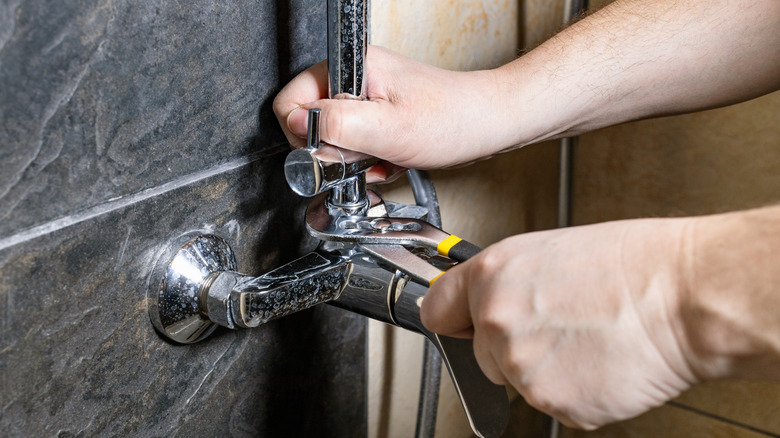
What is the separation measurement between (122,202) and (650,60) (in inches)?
15.8

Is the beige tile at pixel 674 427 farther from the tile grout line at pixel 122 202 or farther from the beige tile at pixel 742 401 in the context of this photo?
the tile grout line at pixel 122 202

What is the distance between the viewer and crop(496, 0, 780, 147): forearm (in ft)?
1.78

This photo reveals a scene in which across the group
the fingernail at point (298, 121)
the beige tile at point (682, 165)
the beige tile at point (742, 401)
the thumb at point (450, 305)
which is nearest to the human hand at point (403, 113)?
the fingernail at point (298, 121)

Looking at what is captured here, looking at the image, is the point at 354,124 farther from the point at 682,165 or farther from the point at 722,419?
the point at 722,419

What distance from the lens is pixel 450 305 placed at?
13.8 inches

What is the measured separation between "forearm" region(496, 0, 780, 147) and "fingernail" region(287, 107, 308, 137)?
0.59ft

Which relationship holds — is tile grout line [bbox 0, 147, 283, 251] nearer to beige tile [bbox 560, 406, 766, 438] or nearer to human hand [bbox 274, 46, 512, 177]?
human hand [bbox 274, 46, 512, 177]

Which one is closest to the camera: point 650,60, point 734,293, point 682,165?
point 734,293

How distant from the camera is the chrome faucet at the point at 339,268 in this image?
39 centimetres

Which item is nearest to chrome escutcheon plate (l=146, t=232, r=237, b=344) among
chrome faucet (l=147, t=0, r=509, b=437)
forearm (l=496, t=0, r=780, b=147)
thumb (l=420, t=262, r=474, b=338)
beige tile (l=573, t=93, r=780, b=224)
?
chrome faucet (l=147, t=0, r=509, b=437)

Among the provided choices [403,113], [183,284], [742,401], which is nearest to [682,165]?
[742,401]

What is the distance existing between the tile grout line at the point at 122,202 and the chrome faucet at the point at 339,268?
3 cm

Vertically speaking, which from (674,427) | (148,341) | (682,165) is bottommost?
(674,427)

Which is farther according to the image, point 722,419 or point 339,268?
point 722,419
